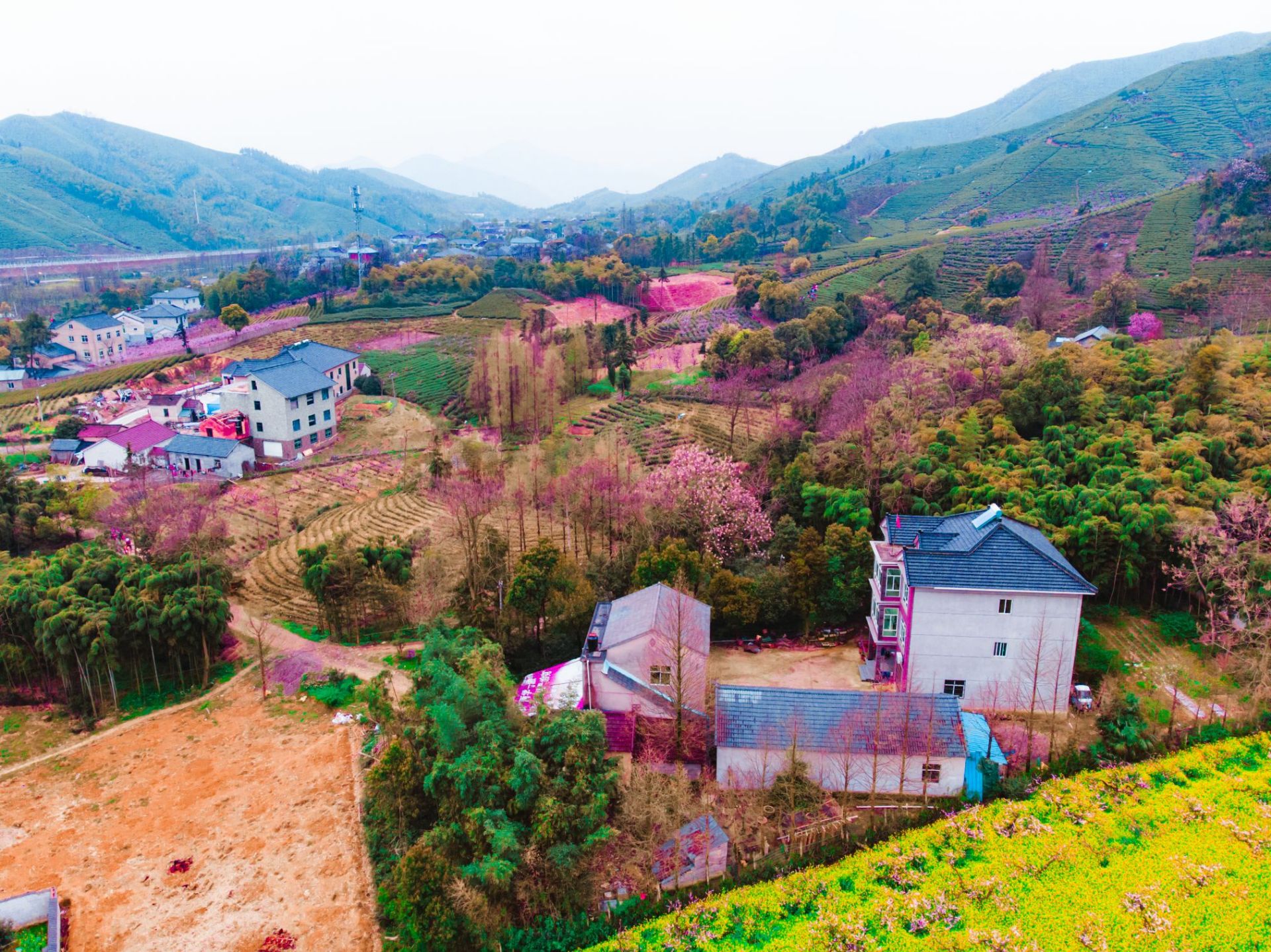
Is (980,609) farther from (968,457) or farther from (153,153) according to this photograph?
(153,153)

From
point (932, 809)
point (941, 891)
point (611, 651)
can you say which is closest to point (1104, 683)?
point (932, 809)

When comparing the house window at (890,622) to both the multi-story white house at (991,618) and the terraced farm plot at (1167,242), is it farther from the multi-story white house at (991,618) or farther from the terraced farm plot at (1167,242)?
the terraced farm plot at (1167,242)

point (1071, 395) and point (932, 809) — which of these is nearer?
point (932, 809)

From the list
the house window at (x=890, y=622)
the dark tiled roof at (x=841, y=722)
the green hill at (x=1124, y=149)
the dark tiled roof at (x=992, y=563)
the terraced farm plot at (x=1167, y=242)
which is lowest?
the dark tiled roof at (x=841, y=722)

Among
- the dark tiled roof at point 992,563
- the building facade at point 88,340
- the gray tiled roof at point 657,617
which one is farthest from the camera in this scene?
the building facade at point 88,340

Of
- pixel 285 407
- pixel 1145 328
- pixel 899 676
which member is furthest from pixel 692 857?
pixel 1145 328

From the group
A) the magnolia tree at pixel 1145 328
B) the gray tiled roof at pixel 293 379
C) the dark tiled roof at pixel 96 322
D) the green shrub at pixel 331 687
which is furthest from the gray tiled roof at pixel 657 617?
the dark tiled roof at pixel 96 322

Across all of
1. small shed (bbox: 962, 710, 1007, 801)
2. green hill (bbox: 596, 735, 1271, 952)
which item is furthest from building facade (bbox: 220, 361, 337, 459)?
small shed (bbox: 962, 710, 1007, 801)
